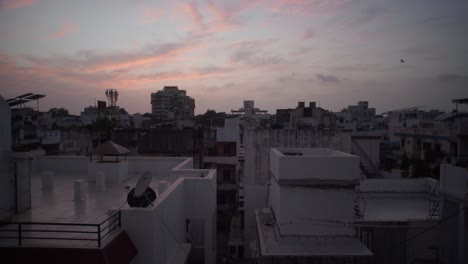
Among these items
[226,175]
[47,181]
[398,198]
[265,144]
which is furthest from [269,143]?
[47,181]

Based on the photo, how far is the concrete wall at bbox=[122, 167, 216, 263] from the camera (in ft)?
26.7

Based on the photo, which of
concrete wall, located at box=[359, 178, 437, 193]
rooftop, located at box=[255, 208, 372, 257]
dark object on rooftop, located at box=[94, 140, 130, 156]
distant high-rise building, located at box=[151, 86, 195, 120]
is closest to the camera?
rooftop, located at box=[255, 208, 372, 257]

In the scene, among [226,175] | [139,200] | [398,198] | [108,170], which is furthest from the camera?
[226,175]

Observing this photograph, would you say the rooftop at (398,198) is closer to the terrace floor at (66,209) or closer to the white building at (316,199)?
the white building at (316,199)

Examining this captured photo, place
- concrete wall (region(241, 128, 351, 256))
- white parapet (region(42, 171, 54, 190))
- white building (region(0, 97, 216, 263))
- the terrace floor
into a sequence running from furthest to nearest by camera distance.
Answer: concrete wall (region(241, 128, 351, 256)), white parapet (region(42, 171, 54, 190)), the terrace floor, white building (region(0, 97, 216, 263))

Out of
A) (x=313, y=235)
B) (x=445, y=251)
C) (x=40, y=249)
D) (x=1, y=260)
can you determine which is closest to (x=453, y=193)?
(x=445, y=251)

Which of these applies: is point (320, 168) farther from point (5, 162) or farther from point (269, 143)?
point (269, 143)

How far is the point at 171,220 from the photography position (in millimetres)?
10391

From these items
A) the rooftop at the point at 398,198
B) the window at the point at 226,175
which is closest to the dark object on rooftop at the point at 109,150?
the rooftop at the point at 398,198

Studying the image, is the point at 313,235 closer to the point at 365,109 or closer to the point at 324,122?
the point at 324,122

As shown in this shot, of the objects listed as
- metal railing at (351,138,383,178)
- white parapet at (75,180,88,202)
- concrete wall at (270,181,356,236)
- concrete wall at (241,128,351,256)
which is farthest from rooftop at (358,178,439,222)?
white parapet at (75,180,88,202)

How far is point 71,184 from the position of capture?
1442 cm

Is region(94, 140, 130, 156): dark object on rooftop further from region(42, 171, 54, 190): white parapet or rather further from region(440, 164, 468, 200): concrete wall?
region(440, 164, 468, 200): concrete wall

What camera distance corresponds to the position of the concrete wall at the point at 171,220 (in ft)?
26.7
